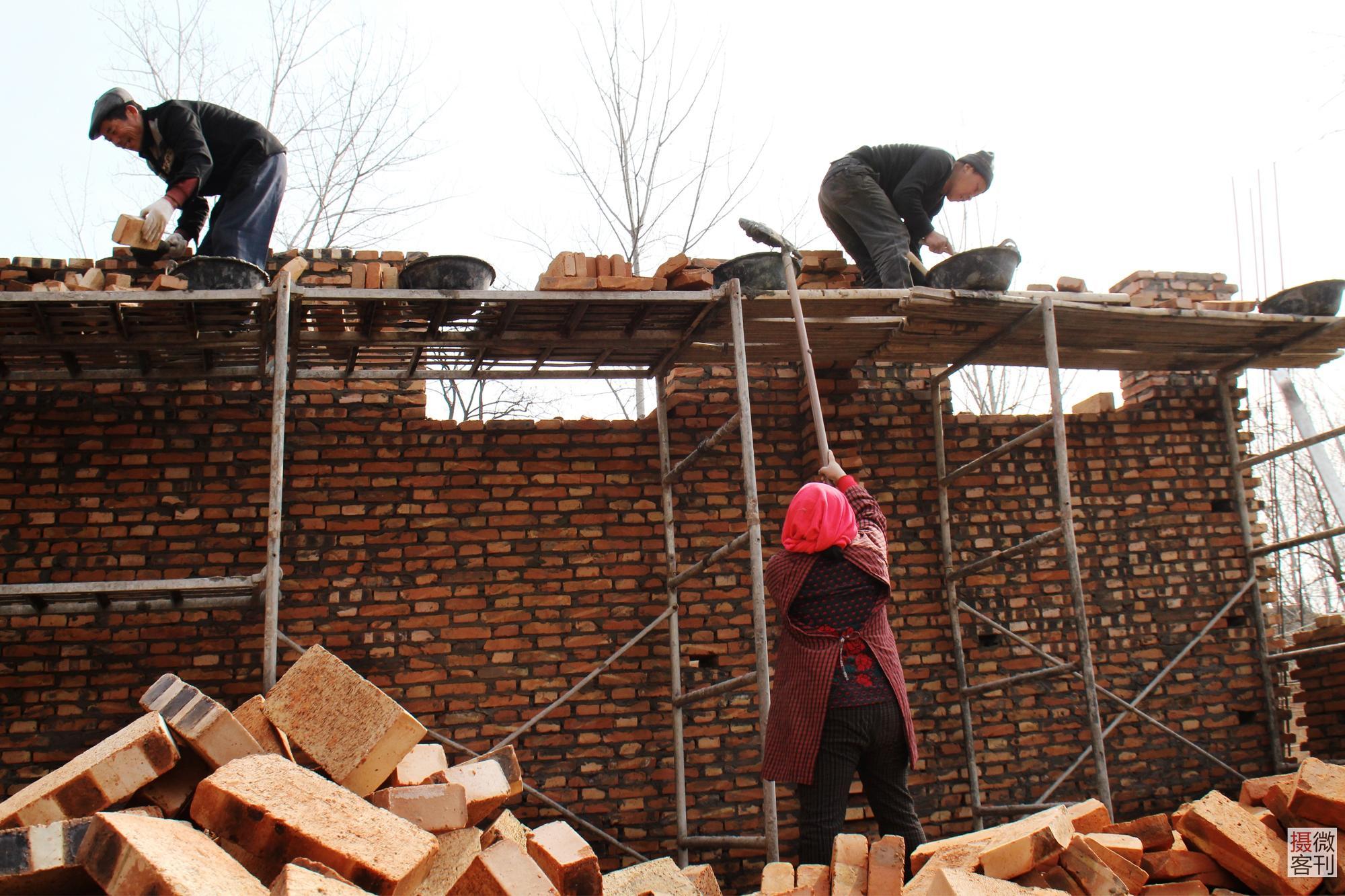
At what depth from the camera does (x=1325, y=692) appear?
6727 mm

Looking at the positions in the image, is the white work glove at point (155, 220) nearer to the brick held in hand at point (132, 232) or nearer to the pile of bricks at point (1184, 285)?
the brick held in hand at point (132, 232)

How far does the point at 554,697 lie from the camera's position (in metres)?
5.69

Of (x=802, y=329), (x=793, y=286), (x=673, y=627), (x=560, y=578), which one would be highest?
(x=793, y=286)

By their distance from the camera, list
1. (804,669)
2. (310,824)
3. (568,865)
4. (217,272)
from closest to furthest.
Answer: (310,824)
(568,865)
(804,669)
(217,272)

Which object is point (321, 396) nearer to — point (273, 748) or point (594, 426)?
point (594, 426)

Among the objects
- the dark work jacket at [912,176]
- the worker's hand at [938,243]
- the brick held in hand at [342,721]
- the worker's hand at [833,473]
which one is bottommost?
the brick held in hand at [342,721]

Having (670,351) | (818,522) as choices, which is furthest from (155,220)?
(818,522)

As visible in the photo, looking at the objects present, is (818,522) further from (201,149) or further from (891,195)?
(201,149)

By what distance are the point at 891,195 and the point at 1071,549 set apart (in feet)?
6.91

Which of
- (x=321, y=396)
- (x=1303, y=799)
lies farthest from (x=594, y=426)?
(x=1303, y=799)

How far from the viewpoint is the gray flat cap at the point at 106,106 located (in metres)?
5.17

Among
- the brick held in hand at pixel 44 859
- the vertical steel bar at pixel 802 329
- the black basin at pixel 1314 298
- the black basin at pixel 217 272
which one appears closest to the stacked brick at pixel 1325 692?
the black basin at pixel 1314 298

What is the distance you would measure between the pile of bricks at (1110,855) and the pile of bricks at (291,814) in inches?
26.4

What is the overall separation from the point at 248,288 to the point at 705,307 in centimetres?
199
